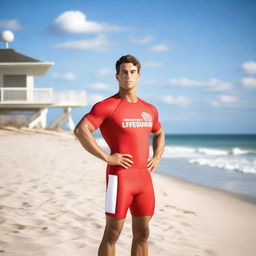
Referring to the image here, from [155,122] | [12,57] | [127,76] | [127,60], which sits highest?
[12,57]

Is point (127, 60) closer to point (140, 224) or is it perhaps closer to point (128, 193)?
point (128, 193)

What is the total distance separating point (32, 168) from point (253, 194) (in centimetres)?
561

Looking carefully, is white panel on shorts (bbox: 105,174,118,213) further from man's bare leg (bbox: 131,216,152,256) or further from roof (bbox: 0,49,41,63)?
roof (bbox: 0,49,41,63)

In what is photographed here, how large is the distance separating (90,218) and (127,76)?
2.90 metres

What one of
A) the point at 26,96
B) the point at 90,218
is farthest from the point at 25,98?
the point at 90,218

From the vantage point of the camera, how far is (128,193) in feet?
9.36

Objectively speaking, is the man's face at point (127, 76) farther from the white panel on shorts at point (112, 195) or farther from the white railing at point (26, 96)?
the white railing at point (26, 96)

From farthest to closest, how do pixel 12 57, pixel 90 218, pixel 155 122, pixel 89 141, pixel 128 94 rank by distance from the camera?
pixel 12 57 → pixel 90 218 → pixel 155 122 → pixel 128 94 → pixel 89 141

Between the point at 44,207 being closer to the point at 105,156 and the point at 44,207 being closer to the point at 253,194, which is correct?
the point at 105,156

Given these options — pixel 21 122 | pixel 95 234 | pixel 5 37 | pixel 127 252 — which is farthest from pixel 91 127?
pixel 5 37

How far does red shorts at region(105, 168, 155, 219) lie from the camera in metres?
2.82

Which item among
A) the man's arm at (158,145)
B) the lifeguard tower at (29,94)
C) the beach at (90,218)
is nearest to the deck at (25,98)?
the lifeguard tower at (29,94)

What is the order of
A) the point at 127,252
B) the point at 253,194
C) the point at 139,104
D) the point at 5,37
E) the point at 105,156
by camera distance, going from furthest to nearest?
the point at 5,37 → the point at 253,194 → the point at 127,252 → the point at 139,104 → the point at 105,156

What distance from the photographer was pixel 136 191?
2.89 meters
